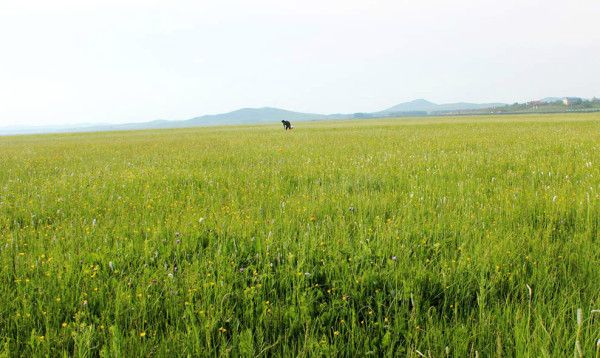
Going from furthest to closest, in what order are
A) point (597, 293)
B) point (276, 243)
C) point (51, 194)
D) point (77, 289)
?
point (51, 194) → point (276, 243) → point (77, 289) → point (597, 293)

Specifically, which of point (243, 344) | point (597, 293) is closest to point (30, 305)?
point (243, 344)

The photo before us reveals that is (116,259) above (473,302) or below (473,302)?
above

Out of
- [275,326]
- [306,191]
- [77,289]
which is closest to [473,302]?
[275,326]

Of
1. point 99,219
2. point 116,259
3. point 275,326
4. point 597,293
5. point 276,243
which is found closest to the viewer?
point 275,326

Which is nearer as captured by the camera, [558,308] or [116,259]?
[558,308]

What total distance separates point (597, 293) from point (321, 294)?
192 centimetres

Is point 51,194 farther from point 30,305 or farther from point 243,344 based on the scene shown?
point 243,344

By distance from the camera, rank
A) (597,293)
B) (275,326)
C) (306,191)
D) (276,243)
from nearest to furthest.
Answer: (275,326), (597,293), (276,243), (306,191)

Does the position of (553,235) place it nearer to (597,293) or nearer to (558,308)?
(597,293)

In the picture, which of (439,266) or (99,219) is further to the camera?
(99,219)

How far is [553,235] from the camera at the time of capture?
12.9 feet

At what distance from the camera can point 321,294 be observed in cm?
281

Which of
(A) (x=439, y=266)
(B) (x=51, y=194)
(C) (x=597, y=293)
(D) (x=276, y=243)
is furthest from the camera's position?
(B) (x=51, y=194)

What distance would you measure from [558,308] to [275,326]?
186 centimetres
